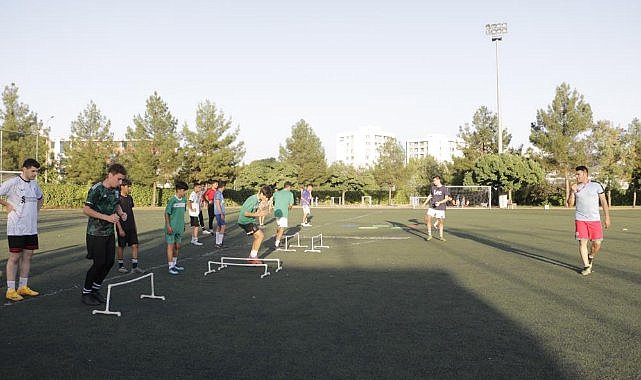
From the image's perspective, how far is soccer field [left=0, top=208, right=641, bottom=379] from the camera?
15.7 ft

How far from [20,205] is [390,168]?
2511 inches

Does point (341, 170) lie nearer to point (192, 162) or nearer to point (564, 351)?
point (192, 162)

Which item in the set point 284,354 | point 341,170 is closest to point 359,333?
point 284,354

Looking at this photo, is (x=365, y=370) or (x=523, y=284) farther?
(x=523, y=284)

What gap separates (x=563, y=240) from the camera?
700 inches

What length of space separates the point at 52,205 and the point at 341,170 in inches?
1490

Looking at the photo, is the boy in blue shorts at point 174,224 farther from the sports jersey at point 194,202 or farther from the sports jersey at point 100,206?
the sports jersey at point 194,202

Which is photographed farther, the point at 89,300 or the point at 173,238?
the point at 173,238

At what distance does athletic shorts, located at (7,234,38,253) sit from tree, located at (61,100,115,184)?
53.0m

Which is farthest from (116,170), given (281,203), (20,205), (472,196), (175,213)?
(472,196)

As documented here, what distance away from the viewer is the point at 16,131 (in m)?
57.4

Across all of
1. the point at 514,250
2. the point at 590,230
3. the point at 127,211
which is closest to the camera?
the point at 590,230

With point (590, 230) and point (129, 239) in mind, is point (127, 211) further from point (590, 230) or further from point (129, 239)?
point (590, 230)

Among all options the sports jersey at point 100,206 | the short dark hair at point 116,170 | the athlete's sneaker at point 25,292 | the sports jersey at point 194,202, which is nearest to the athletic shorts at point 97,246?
the sports jersey at point 100,206
